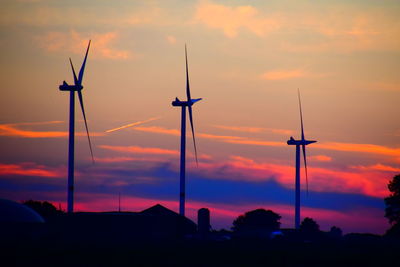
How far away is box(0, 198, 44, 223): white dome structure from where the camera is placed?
529 ft

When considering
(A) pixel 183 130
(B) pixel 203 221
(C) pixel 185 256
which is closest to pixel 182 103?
(A) pixel 183 130

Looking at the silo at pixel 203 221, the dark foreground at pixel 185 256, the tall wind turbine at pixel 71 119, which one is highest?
the tall wind turbine at pixel 71 119

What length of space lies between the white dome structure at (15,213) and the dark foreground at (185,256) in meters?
29.7

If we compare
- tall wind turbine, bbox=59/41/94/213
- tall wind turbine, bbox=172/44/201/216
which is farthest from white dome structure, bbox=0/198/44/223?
tall wind turbine, bbox=172/44/201/216

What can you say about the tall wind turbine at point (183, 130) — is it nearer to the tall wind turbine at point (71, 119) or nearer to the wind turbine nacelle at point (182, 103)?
the wind turbine nacelle at point (182, 103)

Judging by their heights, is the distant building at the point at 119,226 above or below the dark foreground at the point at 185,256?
above

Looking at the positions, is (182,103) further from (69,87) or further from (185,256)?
(185,256)

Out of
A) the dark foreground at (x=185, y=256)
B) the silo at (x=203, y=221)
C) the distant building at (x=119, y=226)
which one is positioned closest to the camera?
the dark foreground at (x=185, y=256)

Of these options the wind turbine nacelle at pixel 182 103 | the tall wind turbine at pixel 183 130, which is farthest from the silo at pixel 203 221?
the wind turbine nacelle at pixel 182 103

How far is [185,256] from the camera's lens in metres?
118

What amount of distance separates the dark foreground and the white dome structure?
97.5 ft

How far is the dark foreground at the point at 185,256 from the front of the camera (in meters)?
105

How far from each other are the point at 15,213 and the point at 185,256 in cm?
5717

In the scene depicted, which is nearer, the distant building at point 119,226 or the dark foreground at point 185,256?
the dark foreground at point 185,256
